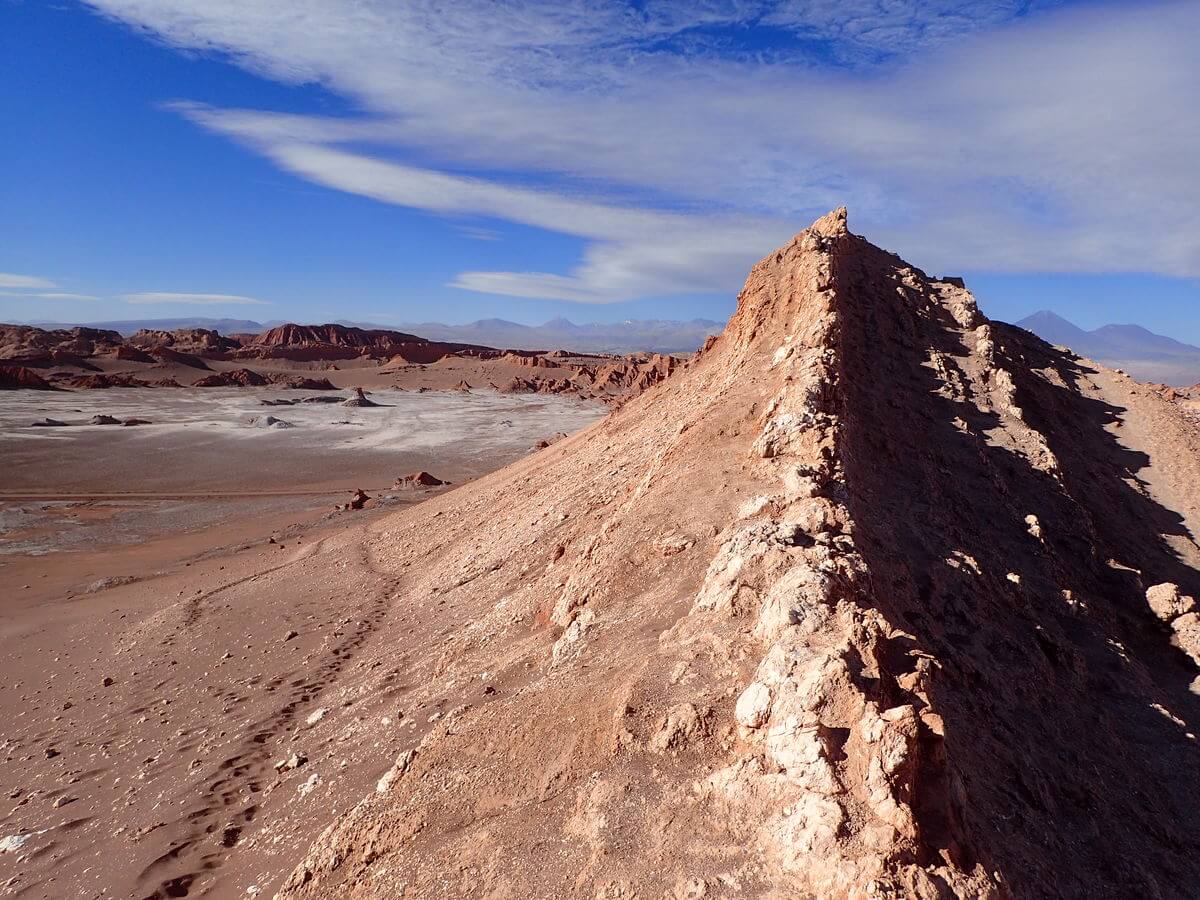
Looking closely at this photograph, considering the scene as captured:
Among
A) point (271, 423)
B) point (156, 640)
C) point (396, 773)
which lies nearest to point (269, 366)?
point (271, 423)

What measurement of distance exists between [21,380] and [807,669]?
60.3m

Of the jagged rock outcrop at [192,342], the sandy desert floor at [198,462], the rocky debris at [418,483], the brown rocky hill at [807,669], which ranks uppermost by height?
the jagged rock outcrop at [192,342]

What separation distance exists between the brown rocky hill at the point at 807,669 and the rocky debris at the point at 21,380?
172ft

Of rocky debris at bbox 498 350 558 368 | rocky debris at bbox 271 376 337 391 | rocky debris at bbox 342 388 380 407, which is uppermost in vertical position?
rocky debris at bbox 498 350 558 368

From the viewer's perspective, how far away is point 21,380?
48.2 m

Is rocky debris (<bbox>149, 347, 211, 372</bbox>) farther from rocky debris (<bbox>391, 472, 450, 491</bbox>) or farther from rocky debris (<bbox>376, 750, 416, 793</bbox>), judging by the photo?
rocky debris (<bbox>376, 750, 416, 793</bbox>)

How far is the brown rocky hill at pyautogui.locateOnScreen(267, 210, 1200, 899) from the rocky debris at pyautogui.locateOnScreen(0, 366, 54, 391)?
2061 inches

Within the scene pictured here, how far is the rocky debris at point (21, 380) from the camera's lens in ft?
155

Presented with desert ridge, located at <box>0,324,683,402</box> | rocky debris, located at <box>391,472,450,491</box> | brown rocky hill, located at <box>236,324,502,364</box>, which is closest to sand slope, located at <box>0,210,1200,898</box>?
rocky debris, located at <box>391,472,450,491</box>

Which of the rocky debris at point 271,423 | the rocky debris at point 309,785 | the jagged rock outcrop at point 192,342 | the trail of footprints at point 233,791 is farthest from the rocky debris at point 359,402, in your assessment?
the rocky debris at point 309,785

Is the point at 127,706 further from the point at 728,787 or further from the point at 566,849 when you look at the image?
the point at 728,787

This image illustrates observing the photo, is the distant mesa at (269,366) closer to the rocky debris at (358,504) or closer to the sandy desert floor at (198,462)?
the sandy desert floor at (198,462)

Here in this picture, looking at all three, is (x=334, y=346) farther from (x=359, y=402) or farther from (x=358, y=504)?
(x=358, y=504)

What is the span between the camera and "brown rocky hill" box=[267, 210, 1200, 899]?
2916mm
